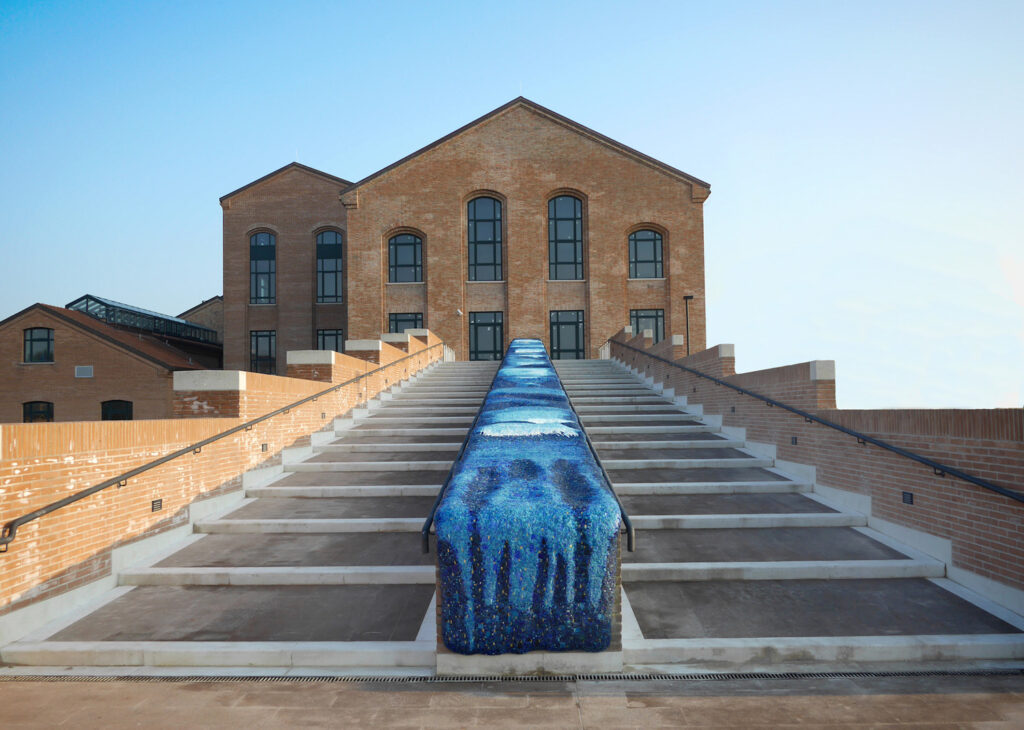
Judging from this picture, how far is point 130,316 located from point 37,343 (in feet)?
20.1

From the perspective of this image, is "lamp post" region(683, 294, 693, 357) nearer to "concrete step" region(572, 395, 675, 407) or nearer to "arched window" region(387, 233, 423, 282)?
"concrete step" region(572, 395, 675, 407)

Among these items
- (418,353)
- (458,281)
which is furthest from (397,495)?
(458,281)

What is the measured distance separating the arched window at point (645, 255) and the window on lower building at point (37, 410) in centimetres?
2776

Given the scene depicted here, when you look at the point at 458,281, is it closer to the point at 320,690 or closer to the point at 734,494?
the point at 734,494

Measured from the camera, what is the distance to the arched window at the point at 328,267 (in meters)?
33.0

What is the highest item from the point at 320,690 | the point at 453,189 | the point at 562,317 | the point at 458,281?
the point at 453,189

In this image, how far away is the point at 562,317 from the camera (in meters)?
26.0

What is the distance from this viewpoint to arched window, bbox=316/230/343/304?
33031 mm

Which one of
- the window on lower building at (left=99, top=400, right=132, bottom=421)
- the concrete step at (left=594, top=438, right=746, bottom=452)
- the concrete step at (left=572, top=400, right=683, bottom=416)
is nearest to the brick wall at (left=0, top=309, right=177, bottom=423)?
the window on lower building at (left=99, top=400, right=132, bottom=421)

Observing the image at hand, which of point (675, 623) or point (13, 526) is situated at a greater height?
point (13, 526)

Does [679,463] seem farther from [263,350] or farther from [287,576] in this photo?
[263,350]

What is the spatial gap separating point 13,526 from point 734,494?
7.61 m

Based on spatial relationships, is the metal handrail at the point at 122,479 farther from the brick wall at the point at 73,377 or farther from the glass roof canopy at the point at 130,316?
the glass roof canopy at the point at 130,316

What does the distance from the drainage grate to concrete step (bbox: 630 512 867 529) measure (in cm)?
261
